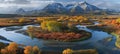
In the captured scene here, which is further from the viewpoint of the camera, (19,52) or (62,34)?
(62,34)

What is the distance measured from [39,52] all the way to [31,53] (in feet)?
7.01

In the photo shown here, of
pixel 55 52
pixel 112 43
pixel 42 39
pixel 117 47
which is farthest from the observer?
pixel 42 39

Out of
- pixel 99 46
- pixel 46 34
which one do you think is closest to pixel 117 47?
pixel 99 46

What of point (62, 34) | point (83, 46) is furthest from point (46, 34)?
point (83, 46)

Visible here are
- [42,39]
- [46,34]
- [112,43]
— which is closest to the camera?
[112,43]

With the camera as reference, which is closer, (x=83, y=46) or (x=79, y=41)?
(x=83, y=46)

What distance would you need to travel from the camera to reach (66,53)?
37.2 m

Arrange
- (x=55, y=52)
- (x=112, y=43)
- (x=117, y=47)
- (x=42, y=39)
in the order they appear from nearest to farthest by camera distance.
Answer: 1. (x=55, y=52)
2. (x=117, y=47)
3. (x=112, y=43)
4. (x=42, y=39)

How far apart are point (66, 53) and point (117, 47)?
33.5 ft

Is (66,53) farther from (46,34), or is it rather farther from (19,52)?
(46,34)

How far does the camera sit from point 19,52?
3778 centimetres

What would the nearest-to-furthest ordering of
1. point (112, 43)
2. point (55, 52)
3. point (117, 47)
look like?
point (55, 52)
point (117, 47)
point (112, 43)

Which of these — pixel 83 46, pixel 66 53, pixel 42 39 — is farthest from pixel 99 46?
pixel 42 39

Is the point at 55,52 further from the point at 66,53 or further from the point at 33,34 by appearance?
the point at 33,34
